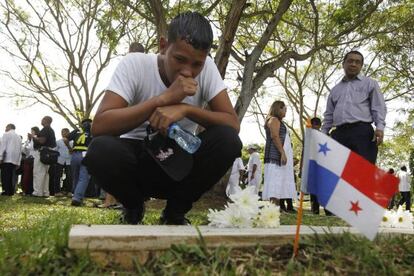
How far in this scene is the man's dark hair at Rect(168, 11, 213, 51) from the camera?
2.68 metres

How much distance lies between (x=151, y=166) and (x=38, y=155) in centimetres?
930

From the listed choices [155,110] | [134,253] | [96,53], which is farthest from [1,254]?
[96,53]

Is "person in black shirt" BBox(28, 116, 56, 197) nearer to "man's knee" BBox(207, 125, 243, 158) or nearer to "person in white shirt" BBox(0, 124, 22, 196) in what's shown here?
"person in white shirt" BBox(0, 124, 22, 196)

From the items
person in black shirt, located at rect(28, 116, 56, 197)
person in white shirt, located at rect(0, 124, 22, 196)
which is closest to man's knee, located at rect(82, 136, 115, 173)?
person in black shirt, located at rect(28, 116, 56, 197)

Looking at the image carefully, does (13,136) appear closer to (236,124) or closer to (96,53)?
(96,53)

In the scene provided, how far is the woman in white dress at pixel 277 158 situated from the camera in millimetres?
7555

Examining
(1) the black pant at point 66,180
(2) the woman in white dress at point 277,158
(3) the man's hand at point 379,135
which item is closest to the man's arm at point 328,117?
(3) the man's hand at point 379,135

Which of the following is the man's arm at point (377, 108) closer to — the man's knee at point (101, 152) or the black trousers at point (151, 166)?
the black trousers at point (151, 166)

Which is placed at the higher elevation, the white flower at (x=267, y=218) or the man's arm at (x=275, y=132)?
the man's arm at (x=275, y=132)

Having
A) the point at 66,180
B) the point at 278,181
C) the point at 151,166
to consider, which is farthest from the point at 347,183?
the point at 66,180

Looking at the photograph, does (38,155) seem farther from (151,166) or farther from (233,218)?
(233,218)

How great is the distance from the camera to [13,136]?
1209 centimetres

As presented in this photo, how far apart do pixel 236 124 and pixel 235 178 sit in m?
10.3

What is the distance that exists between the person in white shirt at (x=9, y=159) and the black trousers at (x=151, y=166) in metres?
9.46
